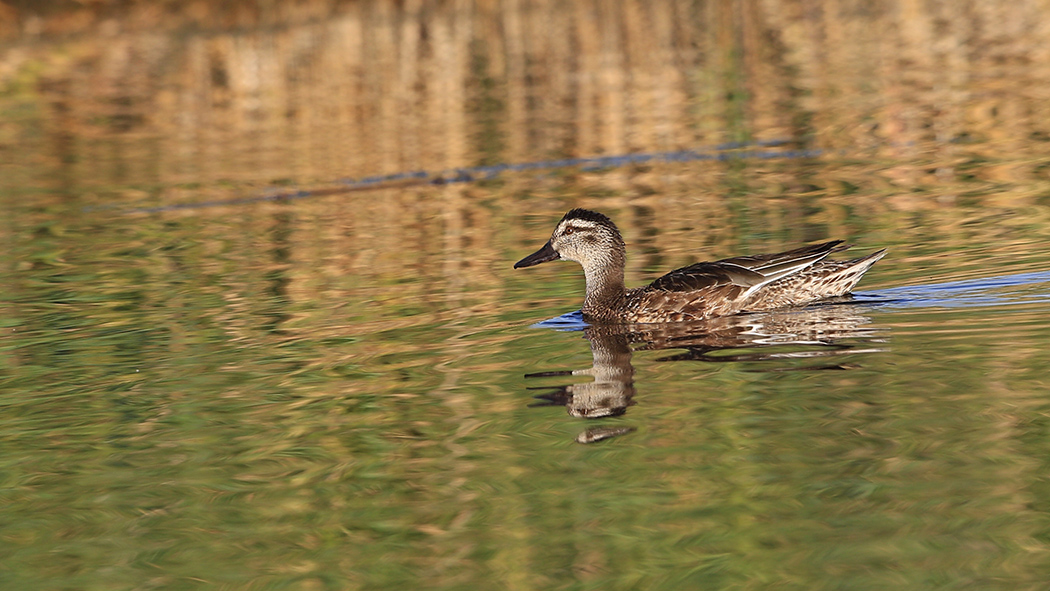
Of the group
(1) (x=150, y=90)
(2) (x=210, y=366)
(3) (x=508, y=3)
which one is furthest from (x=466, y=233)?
(3) (x=508, y=3)

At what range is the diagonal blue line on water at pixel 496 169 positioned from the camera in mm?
18375

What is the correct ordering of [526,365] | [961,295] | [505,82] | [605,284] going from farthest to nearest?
[505,82] < [605,284] < [961,295] < [526,365]

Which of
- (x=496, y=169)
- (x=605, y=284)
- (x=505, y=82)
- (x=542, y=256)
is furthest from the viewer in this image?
(x=505, y=82)

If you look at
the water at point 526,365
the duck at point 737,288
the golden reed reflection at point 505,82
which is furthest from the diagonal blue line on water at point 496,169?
the duck at point 737,288

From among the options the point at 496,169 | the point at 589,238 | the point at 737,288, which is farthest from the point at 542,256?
the point at 496,169

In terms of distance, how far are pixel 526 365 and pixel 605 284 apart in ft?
7.08

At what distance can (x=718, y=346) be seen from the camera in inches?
367

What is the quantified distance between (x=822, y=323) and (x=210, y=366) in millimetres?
3917

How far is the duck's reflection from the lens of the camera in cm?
810

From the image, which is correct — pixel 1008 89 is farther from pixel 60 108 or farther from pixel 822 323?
pixel 60 108

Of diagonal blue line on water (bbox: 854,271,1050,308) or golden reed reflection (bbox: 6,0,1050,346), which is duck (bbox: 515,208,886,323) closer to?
diagonal blue line on water (bbox: 854,271,1050,308)

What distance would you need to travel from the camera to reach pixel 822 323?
9.66 m

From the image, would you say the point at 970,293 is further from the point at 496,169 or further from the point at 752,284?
the point at 496,169

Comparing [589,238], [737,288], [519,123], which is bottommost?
[737,288]
